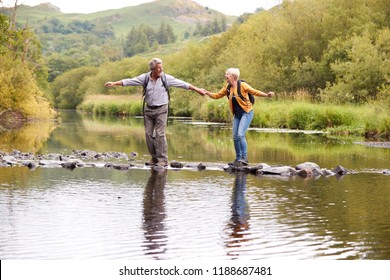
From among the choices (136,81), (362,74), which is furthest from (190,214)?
(362,74)

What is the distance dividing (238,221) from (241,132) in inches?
292

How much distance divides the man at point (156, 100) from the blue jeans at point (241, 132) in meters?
1.11

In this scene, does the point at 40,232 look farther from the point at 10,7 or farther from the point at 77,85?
the point at 77,85

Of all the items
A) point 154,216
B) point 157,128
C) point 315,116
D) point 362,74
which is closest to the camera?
point 154,216

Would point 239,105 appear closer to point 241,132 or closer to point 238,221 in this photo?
point 241,132

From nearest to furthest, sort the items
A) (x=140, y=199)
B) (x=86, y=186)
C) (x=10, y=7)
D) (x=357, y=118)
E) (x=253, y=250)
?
(x=253, y=250), (x=140, y=199), (x=86, y=186), (x=357, y=118), (x=10, y=7)

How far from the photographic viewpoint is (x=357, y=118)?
3750 centimetres

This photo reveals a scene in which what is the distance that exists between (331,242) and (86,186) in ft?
21.0

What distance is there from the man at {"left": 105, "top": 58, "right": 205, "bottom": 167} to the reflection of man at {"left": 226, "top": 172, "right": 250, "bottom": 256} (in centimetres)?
396

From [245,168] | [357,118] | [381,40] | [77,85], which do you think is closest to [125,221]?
[245,168]

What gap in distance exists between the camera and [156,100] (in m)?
18.0

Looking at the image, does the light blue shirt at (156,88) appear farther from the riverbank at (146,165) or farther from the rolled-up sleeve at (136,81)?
the riverbank at (146,165)

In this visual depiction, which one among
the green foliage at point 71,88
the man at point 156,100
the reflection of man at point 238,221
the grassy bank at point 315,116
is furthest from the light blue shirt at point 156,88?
the green foliage at point 71,88

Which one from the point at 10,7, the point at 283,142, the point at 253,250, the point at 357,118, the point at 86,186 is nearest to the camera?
the point at 253,250
